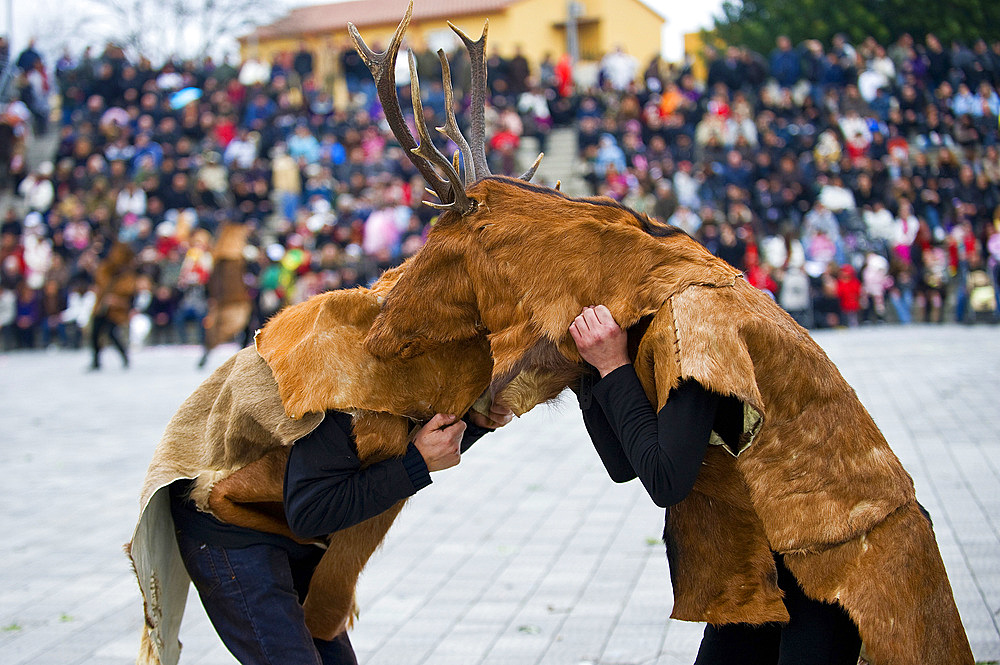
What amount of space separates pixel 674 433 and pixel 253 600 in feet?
4.04

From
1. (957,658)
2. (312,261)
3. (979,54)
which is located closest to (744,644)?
(957,658)

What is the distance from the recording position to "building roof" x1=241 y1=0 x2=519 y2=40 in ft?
125

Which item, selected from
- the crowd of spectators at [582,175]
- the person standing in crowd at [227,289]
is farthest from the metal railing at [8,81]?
the person standing in crowd at [227,289]

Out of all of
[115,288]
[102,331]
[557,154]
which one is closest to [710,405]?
[115,288]

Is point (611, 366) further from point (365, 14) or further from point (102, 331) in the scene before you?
point (365, 14)

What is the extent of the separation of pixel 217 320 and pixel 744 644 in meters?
12.4

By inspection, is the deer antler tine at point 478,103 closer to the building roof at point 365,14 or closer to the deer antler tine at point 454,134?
the deer antler tine at point 454,134

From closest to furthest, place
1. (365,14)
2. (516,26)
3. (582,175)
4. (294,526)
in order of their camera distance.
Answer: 1. (294,526)
2. (582,175)
3. (516,26)
4. (365,14)

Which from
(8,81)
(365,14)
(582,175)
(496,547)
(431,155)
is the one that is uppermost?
(365,14)

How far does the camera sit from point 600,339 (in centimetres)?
215

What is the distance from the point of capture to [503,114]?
20203mm

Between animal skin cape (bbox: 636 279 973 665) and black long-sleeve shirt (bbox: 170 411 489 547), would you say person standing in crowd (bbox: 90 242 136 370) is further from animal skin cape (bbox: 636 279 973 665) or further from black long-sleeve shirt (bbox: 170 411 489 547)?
animal skin cape (bbox: 636 279 973 665)

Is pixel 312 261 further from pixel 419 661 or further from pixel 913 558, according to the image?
pixel 913 558

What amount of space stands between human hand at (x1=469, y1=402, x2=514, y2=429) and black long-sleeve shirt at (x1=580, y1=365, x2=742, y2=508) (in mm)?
395
